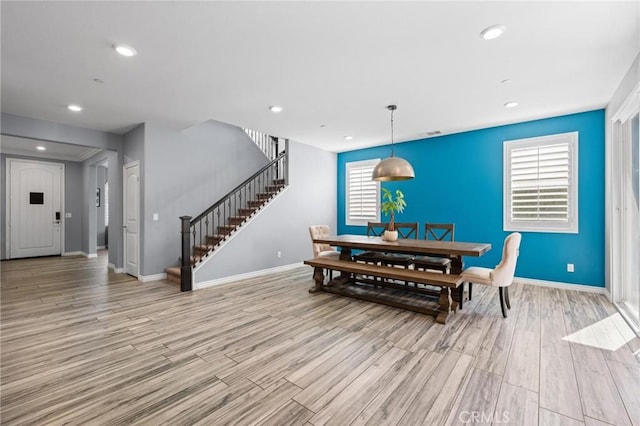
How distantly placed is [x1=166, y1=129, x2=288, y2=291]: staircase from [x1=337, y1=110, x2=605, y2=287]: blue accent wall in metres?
2.38

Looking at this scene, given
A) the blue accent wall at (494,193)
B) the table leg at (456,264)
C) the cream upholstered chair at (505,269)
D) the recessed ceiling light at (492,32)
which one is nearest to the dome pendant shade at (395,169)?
the table leg at (456,264)

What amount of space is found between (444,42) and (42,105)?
5355 mm

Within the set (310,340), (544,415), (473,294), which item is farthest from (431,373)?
(473,294)

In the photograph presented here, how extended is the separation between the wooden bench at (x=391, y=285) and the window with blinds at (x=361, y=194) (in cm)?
225

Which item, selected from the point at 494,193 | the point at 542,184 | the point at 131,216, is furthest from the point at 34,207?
the point at 542,184

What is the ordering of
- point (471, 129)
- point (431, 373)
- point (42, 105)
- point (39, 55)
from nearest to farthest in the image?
point (431, 373)
point (39, 55)
point (42, 105)
point (471, 129)

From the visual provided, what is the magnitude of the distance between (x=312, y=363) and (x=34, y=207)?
9.49 meters

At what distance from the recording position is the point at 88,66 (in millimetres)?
3092

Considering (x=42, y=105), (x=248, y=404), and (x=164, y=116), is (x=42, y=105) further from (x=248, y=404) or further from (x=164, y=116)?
(x=248, y=404)

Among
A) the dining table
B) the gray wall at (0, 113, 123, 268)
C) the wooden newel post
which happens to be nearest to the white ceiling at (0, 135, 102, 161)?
the gray wall at (0, 113, 123, 268)

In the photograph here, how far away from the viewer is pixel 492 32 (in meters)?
2.49

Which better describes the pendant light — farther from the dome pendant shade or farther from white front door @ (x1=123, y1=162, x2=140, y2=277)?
white front door @ (x1=123, y1=162, x2=140, y2=277)

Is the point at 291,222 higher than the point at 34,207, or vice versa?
the point at 34,207

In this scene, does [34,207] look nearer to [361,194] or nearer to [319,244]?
[319,244]
